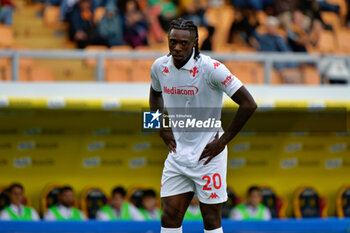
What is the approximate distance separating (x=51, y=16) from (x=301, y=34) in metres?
4.71

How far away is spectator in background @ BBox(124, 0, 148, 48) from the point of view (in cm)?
1173

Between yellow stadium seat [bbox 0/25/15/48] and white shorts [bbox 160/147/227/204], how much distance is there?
673 cm

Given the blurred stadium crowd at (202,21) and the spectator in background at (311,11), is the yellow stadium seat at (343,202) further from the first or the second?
the spectator in background at (311,11)

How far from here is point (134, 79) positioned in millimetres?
10016

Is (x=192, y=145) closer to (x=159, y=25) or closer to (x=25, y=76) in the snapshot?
(x=25, y=76)

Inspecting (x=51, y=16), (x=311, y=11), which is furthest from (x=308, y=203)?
(x=51, y=16)

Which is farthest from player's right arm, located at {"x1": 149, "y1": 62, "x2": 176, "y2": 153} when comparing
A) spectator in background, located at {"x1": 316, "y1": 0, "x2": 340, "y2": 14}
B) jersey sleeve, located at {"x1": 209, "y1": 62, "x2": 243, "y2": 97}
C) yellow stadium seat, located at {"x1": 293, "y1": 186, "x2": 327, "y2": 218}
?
spectator in background, located at {"x1": 316, "y1": 0, "x2": 340, "y2": 14}

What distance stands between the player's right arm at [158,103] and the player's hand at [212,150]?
0.27 meters

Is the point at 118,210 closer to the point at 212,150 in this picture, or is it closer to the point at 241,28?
the point at 241,28

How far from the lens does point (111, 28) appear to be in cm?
1155

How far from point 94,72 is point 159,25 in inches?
112

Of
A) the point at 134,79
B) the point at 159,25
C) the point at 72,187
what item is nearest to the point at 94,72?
the point at 134,79

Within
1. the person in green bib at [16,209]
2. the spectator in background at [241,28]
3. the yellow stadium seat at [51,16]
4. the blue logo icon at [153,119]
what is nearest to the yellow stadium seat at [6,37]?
the yellow stadium seat at [51,16]

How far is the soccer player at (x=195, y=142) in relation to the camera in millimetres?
5227
